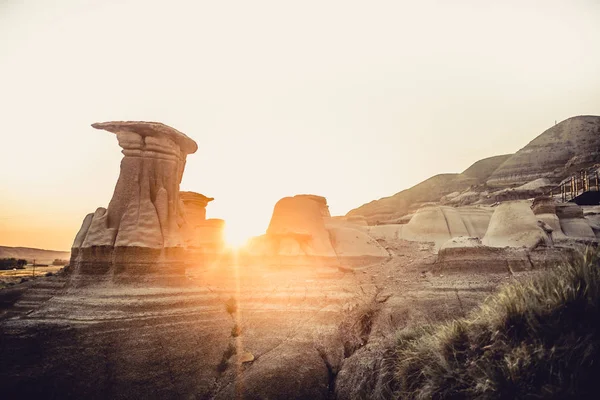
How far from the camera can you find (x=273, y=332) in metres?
10.7

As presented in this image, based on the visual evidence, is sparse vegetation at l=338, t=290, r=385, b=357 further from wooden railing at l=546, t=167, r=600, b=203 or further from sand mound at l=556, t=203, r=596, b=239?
wooden railing at l=546, t=167, r=600, b=203

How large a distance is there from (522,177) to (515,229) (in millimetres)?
69292

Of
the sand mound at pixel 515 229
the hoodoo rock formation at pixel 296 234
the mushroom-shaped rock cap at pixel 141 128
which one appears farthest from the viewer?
the hoodoo rock formation at pixel 296 234

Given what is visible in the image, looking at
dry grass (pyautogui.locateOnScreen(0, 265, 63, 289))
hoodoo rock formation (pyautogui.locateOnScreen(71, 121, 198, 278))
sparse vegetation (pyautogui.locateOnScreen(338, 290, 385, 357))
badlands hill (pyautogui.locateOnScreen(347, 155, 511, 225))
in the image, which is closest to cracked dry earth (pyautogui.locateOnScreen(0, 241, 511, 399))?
sparse vegetation (pyautogui.locateOnScreen(338, 290, 385, 357))

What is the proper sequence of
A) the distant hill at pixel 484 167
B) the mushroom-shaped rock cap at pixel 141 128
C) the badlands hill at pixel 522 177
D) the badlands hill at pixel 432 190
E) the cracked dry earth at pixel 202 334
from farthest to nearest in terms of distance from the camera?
the distant hill at pixel 484 167 → the badlands hill at pixel 432 190 → the badlands hill at pixel 522 177 → the mushroom-shaped rock cap at pixel 141 128 → the cracked dry earth at pixel 202 334

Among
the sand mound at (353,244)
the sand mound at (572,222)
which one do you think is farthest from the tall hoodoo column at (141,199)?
the sand mound at (572,222)

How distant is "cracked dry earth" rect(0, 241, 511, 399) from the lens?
841cm

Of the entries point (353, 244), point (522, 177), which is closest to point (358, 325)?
point (353, 244)

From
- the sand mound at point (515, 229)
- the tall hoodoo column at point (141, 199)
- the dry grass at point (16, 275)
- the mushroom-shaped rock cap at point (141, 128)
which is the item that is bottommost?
the dry grass at point (16, 275)

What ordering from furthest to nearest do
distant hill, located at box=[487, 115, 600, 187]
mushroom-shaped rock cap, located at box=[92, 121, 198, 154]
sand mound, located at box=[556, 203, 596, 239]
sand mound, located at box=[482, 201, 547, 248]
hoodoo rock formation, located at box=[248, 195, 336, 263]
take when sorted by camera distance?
1. distant hill, located at box=[487, 115, 600, 187]
2. sand mound, located at box=[556, 203, 596, 239]
3. hoodoo rock formation, located at box=[248, 195, 336, 263]
4. sand mound, located at box=[482, 201, 547, 248]
5. mushroom-shaped rock cap, located at box=[92, 121, 198, 154]

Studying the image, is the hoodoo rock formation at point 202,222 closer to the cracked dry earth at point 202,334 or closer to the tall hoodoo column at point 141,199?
the tall hoodoo column at point 141,199

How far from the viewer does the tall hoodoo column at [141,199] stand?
43.2 ft

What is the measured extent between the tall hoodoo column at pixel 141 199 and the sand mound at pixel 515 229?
1587 centimetres

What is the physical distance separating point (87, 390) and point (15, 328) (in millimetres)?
2912
